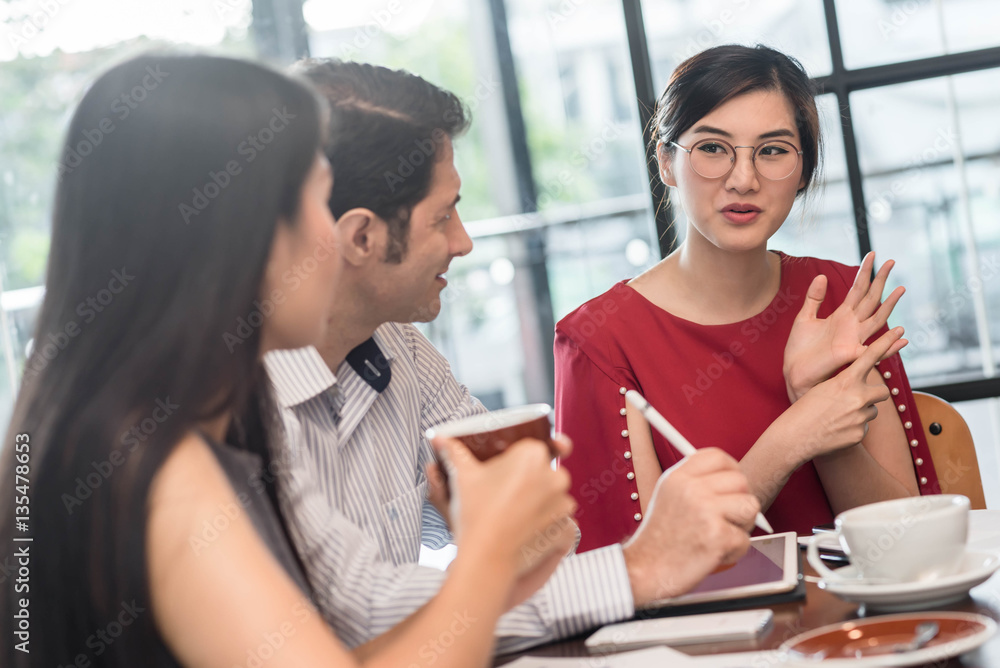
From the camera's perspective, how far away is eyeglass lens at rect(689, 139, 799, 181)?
1.72m

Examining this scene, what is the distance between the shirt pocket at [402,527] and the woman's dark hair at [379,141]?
375 mm

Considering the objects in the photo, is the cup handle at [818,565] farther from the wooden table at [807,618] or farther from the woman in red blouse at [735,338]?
the woman in red blouse at [735,338]

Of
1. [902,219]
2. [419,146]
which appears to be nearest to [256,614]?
[419,146]

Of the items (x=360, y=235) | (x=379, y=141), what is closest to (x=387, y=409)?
(x=360, y=235)

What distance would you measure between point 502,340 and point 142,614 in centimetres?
264

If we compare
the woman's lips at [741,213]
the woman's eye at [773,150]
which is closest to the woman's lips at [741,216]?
the woman's lips at [741,213]

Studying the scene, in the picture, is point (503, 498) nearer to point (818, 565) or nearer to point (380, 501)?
point (818, 565)

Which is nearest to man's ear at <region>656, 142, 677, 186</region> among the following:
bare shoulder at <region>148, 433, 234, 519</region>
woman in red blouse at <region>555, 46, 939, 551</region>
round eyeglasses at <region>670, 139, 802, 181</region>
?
woman in red blouse at <region>555, 46, 939, 551</region>

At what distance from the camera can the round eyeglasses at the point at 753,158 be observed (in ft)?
5.65

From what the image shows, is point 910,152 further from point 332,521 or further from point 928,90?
point 332,521

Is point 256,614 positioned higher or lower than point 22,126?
lower

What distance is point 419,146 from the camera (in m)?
1.45

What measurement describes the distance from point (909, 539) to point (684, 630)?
0.77ft

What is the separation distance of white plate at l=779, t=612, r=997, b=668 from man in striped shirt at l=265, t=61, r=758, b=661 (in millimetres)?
239
